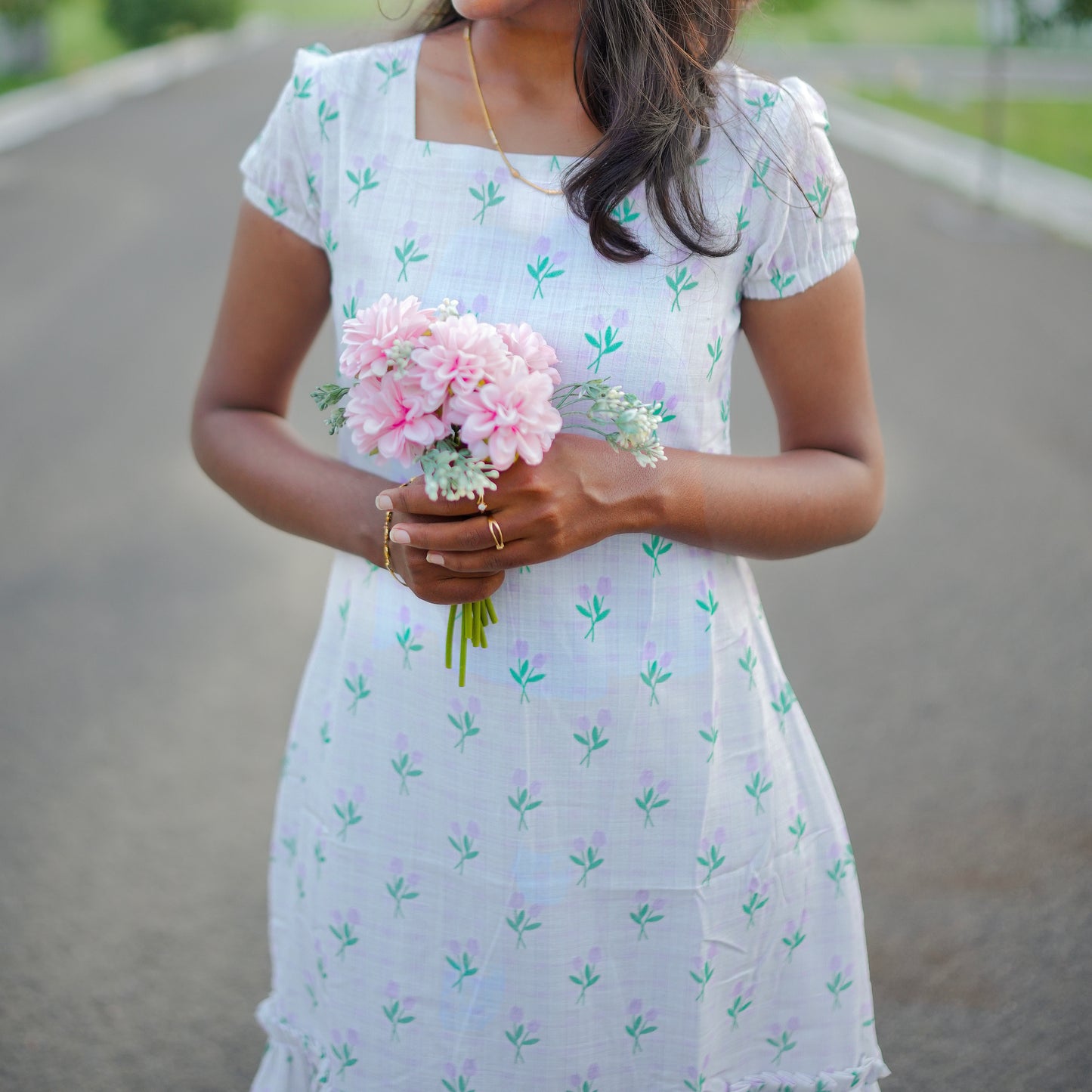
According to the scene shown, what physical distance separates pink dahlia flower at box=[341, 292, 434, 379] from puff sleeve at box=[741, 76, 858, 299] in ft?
1.47

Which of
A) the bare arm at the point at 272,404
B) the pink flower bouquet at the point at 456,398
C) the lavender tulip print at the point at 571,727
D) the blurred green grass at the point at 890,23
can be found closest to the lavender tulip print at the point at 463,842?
the lavender tulip print at the point at 571,727

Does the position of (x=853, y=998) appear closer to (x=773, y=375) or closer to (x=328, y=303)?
(x=773, y=375)

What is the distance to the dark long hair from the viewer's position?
1544 millimetres

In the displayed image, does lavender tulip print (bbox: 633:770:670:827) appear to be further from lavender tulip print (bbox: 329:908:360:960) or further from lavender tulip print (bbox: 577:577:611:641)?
lavender tulip print (bbox: 329:908:360:960)

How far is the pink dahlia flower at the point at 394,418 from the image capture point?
1363 mm

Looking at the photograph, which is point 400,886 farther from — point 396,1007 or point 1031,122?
point 1031,122

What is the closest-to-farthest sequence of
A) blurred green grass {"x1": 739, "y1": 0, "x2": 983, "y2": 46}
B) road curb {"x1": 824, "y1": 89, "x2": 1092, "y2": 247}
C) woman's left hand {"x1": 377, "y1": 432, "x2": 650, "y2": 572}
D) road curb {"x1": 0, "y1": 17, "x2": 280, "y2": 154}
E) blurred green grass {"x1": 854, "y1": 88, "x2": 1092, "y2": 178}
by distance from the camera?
woman's left hand {"x1": 377, "y1": 432, "x2": 650, "y2": 572} < road curb {"x1": 824, "y1": 89, "x2": 1092, "y2": 247} < blurred green grass {"x1": 854, "y1": 88, "x2": 1092, "y2": 178} < road curb {"x1": 0, "y1": 17, "x2": 280, "y2": 154} < blurred green grass {"x1": 739, "y1": 0, "x2": 983, "y2": 46}

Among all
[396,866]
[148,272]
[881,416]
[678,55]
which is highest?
[148,272]

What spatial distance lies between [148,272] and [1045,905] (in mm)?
8256

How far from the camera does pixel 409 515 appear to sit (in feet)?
4.88

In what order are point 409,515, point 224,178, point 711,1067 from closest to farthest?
point 409,515 → point 711,1067 → point 224,178

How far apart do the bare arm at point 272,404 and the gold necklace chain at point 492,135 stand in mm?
274

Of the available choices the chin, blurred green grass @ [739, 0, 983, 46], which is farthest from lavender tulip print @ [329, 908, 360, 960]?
blurred green grass @ [739, 0, 983, 46]

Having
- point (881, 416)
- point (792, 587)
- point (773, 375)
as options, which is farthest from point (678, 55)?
point (881, 416)
